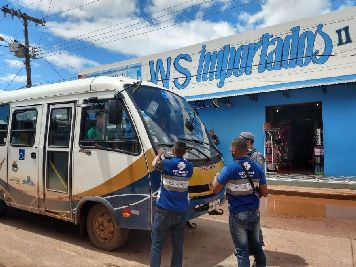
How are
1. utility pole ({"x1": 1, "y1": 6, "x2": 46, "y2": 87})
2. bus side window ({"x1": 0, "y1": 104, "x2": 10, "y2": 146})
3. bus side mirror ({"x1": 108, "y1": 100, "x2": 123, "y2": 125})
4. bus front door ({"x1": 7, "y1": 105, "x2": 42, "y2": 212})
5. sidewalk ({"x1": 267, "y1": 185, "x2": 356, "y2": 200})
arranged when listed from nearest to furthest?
bus side mirror ({"x1": 108, "y1": 100, "x2": 123, "y2": 125})
bus front door ({"x1": 7, "y1": 105, "x2": 42, "y2": 212})
bus side window ({"x1": 0, "y1": 104, "x2": 10, "y2": 146})
sidewalk ({"x1": 267, "y1": 185, "x2": 356, "y2": 200})
utility pole ({"x1": 1, "y1": 6, "x2": 46, "y2": 87})

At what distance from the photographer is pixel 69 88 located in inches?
268

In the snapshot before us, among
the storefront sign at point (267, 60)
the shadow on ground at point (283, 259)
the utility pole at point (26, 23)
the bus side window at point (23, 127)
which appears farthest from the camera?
the utility pole at point (26, 23)

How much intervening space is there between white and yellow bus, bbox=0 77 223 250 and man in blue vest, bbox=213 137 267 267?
132 cm

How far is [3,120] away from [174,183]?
518 cm

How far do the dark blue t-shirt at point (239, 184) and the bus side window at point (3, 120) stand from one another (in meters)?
5.58

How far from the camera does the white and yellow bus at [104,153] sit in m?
5.77

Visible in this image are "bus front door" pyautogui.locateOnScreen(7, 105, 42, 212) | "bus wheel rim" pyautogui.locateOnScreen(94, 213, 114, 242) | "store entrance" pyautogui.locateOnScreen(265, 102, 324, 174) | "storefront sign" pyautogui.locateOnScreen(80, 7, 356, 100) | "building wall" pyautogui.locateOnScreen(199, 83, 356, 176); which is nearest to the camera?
"bus wheel rim" pyautogui.locateOnScreen(94, 213, 114, 242)

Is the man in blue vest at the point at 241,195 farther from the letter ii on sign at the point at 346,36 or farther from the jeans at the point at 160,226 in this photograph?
the letter ii on sign at the point at 346,36

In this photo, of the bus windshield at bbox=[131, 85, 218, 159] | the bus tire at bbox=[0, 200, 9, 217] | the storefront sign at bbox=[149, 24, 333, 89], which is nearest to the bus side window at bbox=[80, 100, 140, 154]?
the bus windshield at bbox=[131, 85, 218, 159]

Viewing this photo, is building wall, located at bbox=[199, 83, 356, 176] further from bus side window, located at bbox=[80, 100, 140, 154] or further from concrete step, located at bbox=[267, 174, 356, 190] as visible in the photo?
bus side window, located at bbox=[80, 100, 140, 154]

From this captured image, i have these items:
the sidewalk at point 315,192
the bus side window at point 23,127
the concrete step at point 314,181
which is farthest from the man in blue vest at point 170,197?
the concrete step at point 314,181

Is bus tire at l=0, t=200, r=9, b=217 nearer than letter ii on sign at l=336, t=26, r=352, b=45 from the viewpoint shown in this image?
Yes

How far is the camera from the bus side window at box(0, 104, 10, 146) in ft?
26.9

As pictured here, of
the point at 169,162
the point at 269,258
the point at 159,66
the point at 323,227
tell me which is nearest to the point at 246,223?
the point at 169,162
